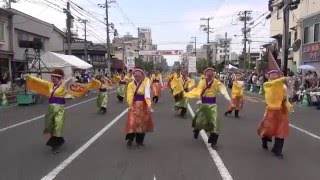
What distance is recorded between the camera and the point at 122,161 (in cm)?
873

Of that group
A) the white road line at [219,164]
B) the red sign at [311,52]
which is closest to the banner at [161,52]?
the red sign at [311,52]

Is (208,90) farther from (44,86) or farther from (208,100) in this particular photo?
(44,86)

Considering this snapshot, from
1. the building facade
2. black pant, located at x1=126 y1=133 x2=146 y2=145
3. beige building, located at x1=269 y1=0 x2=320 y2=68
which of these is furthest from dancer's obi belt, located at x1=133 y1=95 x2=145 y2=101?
beige building, located at x1=269 y1=0 x2=320 y2=68

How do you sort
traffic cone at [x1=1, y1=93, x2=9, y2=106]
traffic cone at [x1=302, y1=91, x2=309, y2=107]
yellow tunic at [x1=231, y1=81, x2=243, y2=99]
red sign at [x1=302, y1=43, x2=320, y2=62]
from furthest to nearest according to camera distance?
red sign at [x1=302, y1=43, x2=320, y2=62] → traffic cone at [x1=1, y1=93, x2=9, y2=106] → traffic cone at [x1=302, y1=91, x2=309, y2=107] → yellow tunic at [x1=231, y1=81, x2=243, y2=99]

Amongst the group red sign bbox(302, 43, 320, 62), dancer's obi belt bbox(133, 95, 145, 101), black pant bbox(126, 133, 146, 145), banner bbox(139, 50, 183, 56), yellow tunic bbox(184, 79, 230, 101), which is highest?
banner bbox(139, 50, 183, 56)

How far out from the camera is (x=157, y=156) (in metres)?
9.29

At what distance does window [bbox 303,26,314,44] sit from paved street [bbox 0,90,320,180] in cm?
2501

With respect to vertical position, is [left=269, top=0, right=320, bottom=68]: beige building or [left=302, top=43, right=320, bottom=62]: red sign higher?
[left=269, top=0, right=320, bottom=68]: beige building

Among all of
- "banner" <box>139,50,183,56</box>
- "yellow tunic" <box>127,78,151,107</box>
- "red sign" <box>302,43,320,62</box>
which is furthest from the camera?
"banner" <box>139,50,183,56</box>

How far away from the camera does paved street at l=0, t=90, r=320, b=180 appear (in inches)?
303

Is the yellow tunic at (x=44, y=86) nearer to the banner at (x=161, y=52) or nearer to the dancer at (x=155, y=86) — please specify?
the dancer at (x=155, y=86)

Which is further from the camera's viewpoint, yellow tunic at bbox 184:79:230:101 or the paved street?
yellow tunic at bbox 184:79:230:101

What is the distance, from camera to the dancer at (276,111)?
9448 mm

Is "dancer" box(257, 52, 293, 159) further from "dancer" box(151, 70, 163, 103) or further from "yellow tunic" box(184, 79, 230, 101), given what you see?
"dancer" box(151, 70, 163, 103)
